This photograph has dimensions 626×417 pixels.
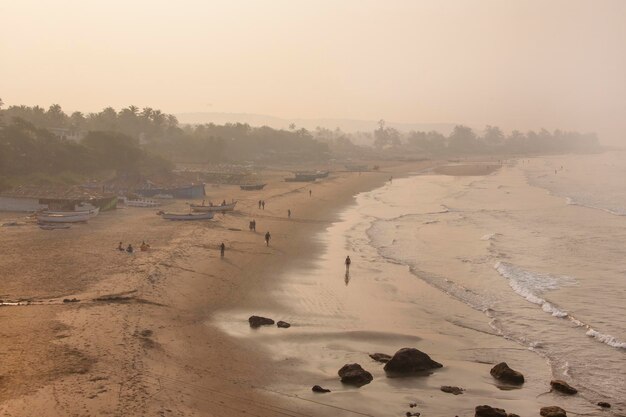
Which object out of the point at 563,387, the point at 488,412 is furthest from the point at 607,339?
the point at 488,412

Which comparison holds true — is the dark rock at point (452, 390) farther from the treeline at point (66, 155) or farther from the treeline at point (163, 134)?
the treeline at point (163, 134)

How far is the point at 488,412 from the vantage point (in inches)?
577

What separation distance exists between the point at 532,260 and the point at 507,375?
754 inches

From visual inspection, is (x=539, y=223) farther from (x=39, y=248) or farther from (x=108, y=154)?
(x=108, y=154)

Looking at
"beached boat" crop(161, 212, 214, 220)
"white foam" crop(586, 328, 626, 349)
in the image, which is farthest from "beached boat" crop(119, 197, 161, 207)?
"white foam" crop(586, 328, 626, 349)

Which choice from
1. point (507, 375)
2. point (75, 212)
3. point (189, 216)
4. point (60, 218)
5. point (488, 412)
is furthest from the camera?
point (189, 216)

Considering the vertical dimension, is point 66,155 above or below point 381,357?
above

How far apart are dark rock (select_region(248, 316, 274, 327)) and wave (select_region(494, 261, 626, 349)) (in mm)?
11026

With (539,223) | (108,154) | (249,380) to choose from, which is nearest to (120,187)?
(108,154)

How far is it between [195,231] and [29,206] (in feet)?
42.8

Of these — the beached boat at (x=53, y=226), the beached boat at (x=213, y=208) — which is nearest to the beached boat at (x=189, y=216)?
the beached boat at (x=213, y=208)

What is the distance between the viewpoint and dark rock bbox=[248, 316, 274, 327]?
2155 cm

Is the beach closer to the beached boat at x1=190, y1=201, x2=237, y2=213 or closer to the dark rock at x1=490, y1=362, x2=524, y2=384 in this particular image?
the dark rock at x1=490, y1=362, x2=524, y2=384

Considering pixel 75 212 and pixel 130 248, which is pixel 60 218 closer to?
pixel 75 212
